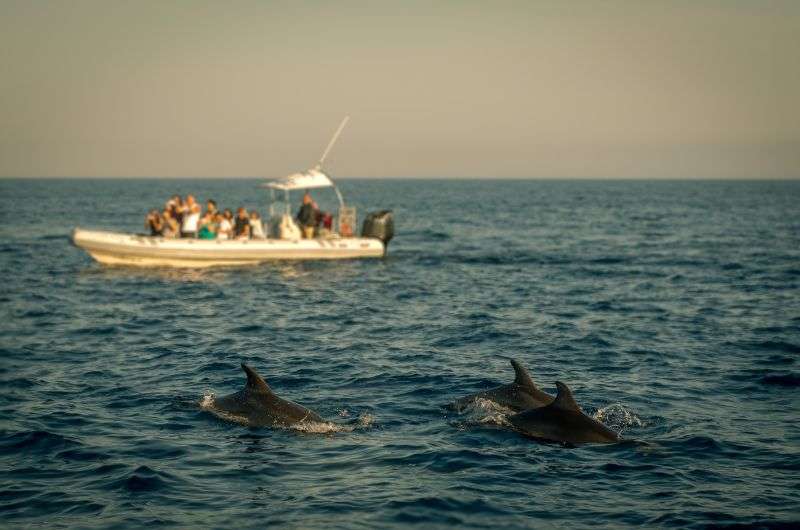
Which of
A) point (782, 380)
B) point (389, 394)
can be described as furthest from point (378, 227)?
point (782, 380)

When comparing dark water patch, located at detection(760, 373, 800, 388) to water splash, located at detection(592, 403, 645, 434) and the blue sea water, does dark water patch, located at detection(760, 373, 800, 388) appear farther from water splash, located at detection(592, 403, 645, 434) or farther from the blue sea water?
water splash, located at detection(592, 403, 645, 434)

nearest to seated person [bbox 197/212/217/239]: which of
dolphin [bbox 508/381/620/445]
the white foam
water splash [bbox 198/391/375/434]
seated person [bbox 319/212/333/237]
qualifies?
seated person [bbox 319/212/333/237]

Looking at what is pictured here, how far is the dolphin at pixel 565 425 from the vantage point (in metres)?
12.6

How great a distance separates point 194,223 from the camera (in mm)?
33625

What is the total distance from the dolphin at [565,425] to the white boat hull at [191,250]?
22.4 metres

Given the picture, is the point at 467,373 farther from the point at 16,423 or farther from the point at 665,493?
the point at 16,423

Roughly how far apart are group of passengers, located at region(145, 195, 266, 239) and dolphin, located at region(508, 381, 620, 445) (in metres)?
22.5

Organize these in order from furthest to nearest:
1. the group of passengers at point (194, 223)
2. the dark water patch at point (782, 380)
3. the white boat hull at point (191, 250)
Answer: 1. the group of passengers at point (194, 223)
2. the white boat hull at point (191, 250)
3. the dark water patch at point (782, 380)

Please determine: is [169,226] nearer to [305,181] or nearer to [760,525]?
[305,181]

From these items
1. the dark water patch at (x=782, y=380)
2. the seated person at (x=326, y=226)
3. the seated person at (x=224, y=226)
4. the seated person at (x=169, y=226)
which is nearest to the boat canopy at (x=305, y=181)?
the seated person at (x=326, y=226)

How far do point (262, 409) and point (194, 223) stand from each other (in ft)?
69.9

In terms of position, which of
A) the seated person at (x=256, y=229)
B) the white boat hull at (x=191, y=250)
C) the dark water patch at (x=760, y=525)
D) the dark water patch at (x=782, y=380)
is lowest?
the dark water patch at (x=760, y=525)

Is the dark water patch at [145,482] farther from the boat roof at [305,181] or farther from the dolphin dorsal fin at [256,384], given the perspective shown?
the boat roof at [305,181]

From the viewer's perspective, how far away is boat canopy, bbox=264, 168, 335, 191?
35.7m
